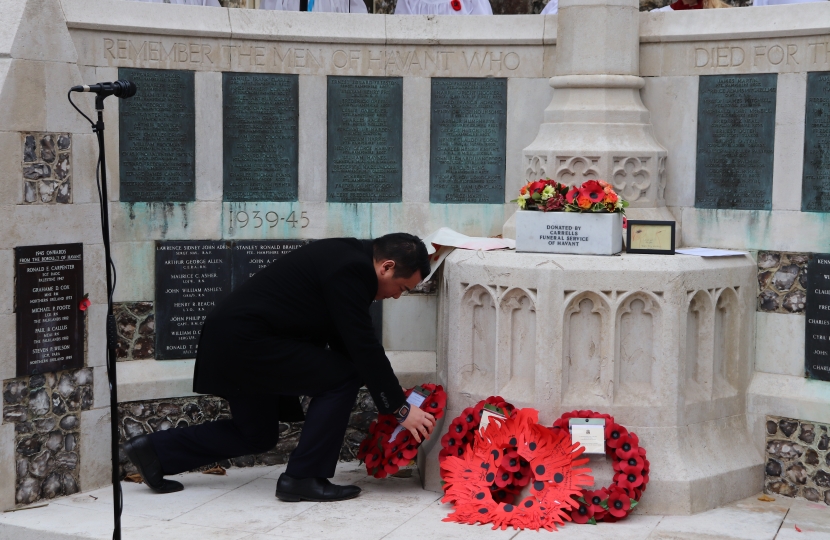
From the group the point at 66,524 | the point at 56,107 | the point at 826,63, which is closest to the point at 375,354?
the point at 66,524

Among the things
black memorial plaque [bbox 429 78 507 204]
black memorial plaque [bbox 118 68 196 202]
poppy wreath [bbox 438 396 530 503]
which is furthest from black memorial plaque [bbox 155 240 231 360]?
poppy wreath [bbox 438 396 530 503]

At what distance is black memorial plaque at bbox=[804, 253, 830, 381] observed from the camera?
581cm

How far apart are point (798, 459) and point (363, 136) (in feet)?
10.4

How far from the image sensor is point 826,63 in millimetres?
5793

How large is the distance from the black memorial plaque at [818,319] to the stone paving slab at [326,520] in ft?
2.46

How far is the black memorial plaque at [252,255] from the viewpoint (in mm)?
6500

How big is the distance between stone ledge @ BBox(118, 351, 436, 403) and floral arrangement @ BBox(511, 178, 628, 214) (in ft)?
4.64

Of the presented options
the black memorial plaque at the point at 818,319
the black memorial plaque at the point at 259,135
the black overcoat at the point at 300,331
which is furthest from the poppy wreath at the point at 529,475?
the black memorial plaque at the point at 259,135

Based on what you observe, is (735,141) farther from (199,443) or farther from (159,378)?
(159,378)

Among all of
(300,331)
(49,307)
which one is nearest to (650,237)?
(300,331)

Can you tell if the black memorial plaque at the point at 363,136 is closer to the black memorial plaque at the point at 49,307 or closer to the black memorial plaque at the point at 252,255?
the black memorial plaque at the point at 252,255

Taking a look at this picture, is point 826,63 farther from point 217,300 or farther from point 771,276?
point 217,300

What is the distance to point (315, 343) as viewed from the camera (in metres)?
5.64

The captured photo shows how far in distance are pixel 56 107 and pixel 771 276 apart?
160 inches
